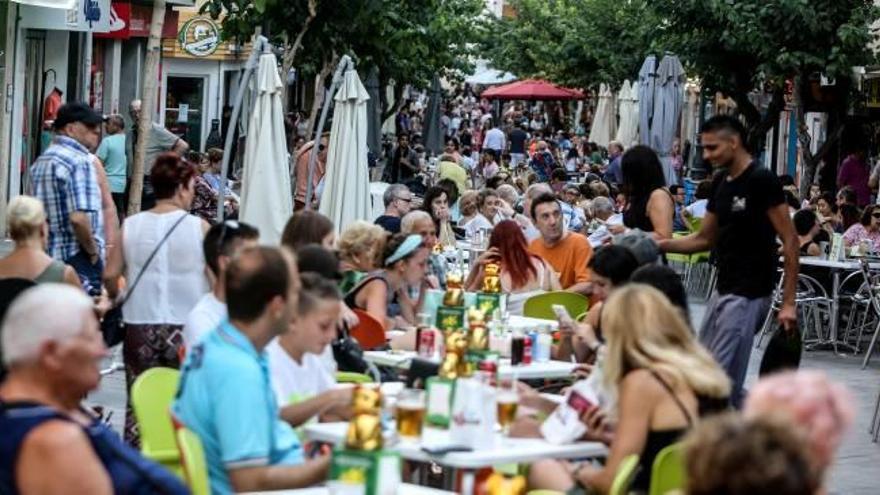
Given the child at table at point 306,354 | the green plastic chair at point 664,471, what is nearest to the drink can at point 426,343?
the child at table at point 306,354

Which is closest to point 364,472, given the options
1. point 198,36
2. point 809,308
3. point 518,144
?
point 809,308

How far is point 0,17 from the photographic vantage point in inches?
1025

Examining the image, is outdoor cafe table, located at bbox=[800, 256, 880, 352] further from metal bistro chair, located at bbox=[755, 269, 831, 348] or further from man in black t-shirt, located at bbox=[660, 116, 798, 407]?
man in black t-shirt, located at bbox=[660, 116, 798, 407]

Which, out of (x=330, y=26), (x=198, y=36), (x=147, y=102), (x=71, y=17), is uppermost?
(x=330, y=26)

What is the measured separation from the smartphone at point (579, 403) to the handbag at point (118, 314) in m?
3.28

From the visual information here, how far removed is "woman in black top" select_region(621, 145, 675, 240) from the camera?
1339 centimetres

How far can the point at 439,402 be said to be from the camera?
8.23m

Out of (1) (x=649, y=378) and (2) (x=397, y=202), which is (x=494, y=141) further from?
(1) (x=649, y=378)

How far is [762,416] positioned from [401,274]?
812 cm

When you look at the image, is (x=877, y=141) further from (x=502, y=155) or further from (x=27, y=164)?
(x=502, y=155)

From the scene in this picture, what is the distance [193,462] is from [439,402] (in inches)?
63.8

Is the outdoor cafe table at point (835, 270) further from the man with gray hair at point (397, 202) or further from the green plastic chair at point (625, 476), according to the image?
the green plastic chair at point (625, 476)

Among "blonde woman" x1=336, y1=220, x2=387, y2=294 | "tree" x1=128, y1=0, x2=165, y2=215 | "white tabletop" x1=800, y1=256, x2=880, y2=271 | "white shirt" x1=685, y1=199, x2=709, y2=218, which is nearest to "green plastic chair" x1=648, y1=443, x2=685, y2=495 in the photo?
"blonde woman" x1=336, y1=220, x2=387, y2=294

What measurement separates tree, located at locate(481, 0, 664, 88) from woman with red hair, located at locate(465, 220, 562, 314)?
21.5 meters
